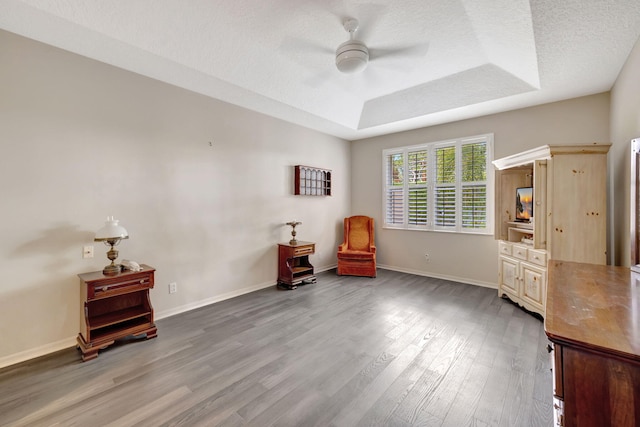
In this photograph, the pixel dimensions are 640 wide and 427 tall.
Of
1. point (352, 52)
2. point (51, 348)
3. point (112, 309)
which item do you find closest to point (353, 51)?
point (352, 52)

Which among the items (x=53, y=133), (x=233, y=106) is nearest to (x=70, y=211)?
(x=53, y=133)

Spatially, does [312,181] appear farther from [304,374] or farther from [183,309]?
[304,374]

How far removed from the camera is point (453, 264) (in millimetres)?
4789

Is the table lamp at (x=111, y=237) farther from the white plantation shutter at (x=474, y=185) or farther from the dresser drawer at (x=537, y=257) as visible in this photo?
the white plantation shutter at (x=474, y=185)

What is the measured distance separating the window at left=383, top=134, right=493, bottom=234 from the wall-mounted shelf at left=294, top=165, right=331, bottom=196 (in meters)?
1.26

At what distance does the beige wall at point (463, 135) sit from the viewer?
12.0 ft

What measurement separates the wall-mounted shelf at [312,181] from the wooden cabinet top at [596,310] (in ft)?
12.3

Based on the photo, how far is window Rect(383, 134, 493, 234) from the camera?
4504 millimetres

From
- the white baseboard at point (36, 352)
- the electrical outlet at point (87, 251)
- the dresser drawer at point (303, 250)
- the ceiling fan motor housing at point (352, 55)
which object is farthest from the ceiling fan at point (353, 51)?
the white baseboard at point (36, 352)

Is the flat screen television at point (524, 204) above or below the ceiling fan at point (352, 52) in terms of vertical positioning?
below

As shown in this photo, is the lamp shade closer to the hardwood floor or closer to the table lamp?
the table lamp

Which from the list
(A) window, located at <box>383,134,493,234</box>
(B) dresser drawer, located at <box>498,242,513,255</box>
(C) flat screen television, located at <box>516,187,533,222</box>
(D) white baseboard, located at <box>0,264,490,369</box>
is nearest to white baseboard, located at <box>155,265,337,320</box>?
(D) white baseboard, located at <box>0,264,490,369</box>

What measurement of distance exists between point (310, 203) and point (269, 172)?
111cm

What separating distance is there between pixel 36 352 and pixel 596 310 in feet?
13.2
